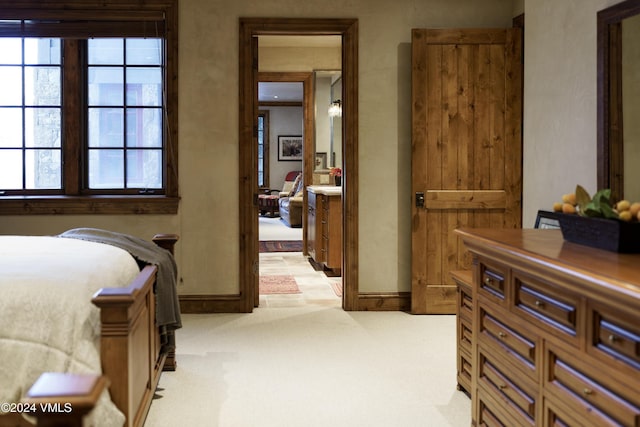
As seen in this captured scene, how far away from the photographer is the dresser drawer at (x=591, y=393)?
5.18 ft

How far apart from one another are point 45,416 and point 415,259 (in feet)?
13.7

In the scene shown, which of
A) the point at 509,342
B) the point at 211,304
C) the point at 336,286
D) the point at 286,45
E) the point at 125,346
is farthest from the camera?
the point at 286,45

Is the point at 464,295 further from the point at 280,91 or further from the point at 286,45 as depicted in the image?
the point at 280,91

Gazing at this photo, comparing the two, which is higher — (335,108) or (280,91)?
(280,91)

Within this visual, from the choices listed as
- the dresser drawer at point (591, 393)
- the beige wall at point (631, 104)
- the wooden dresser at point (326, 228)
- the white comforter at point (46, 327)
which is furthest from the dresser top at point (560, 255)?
the wooden dresser at point (326, 228)

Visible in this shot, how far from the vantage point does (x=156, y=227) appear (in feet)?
17.3

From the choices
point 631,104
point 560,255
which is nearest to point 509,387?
point 560,255

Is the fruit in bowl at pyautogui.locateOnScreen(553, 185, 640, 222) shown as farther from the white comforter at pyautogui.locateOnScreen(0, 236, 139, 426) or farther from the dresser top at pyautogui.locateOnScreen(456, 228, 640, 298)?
the white comforter at pyautogui.locateOnScreen(0, 236, 139, 426)

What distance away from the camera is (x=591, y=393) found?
68.8 inches

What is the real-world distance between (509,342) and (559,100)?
1.56 metres

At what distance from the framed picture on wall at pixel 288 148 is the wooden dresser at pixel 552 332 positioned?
554 inches

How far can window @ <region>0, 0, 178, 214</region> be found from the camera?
5.19m

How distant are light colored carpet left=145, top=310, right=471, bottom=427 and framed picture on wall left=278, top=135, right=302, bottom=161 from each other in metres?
11.6

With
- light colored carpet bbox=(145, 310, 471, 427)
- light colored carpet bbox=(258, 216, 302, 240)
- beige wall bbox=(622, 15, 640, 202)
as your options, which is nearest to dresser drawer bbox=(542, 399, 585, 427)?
light colored carpet bbox=(145, 310, 471, 427)
